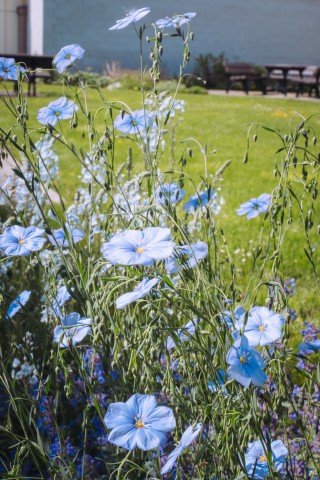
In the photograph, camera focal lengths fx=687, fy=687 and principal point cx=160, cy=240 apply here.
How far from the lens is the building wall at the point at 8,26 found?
73.8 feet

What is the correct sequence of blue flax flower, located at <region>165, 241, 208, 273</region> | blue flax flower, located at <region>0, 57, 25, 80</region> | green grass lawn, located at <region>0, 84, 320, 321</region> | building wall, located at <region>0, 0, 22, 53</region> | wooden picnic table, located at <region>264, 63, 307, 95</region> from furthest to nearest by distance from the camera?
building wall, located at <region>0, 0, 22, 53</region>
wooden picnic table, located at <region>264, 63, 307, 95</region>
green grass lawn, located at <region>0, 84, 320, 321</region>
blue flax flower, located at <region>0, 57, 25, 80</region>
blue flax flower, located at <region>165, 241, 208, 273</region>

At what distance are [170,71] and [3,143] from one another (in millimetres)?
20495

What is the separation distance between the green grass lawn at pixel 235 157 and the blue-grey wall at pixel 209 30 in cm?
630

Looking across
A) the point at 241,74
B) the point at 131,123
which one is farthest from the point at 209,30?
the point at 131,123

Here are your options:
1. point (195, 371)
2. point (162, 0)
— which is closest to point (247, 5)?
point (162, 0)

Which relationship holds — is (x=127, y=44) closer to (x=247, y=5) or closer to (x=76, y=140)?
(x=247, y=5)

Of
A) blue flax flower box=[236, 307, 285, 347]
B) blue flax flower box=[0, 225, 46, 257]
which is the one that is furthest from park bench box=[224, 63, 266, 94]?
blue flax flower box=[236, 307, 285, 347]

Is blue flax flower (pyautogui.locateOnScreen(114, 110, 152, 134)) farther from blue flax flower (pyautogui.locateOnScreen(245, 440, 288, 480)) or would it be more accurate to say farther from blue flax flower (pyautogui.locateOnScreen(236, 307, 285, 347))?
blue flax flower (pyautogui.locateOnScreen(245, 440, 288, 480))

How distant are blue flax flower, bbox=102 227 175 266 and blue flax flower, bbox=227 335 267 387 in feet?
0.58

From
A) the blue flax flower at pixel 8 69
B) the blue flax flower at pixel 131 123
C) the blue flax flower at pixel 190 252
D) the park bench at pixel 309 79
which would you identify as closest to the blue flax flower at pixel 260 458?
the blue flax flower at pixel 190 252

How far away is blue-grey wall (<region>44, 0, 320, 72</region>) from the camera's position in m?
20.6

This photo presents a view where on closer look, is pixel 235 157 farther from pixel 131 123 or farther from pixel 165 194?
pixel 165 194

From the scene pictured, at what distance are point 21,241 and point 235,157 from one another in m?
6.12

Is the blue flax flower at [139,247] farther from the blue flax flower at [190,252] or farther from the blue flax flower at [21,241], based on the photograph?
the blue flax flower at [21,241]
